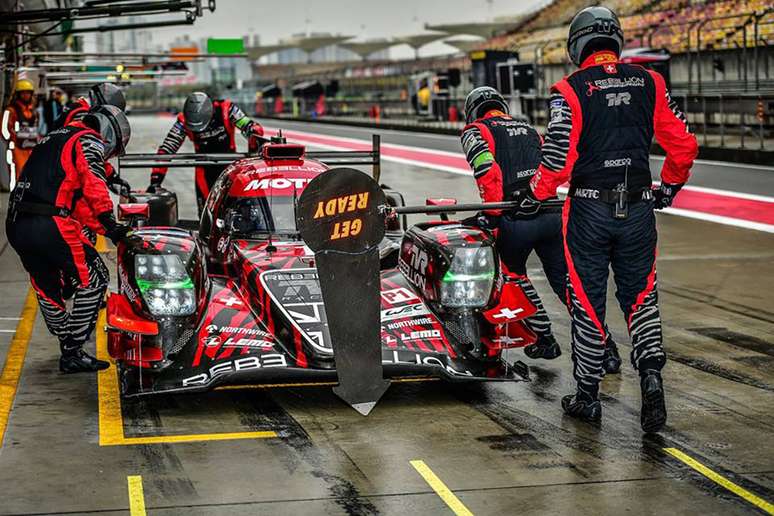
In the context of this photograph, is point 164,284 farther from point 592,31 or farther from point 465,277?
point 592,31

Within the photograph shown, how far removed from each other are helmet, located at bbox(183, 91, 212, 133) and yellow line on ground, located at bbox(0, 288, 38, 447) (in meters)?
2.56

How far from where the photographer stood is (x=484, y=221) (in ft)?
27.0

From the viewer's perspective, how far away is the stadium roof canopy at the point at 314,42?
549 ft

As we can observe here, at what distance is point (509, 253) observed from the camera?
27.7 ft

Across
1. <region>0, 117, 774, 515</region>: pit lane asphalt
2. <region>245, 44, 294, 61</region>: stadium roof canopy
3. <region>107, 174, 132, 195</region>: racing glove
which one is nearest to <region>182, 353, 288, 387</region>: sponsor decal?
<region>0, 117, 774, 515</region>: pit lane asphalt

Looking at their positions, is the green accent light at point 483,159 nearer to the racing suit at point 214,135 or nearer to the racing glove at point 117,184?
the racing glove at point 117,184

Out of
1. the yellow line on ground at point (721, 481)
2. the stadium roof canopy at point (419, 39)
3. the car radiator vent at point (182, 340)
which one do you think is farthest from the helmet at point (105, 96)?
the stadium roof canopy at point (419, 39)

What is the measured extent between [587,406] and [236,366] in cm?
196

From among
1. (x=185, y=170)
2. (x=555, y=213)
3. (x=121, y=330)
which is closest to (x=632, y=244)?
(x=555, y=213)

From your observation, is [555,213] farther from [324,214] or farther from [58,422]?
[58,422]

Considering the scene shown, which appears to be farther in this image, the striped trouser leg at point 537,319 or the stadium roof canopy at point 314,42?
the stadium roof canopy at point 314,42

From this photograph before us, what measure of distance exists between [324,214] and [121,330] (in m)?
1.39

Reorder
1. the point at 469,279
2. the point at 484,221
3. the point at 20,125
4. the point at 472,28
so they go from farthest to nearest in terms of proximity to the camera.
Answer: the point at 472,28, the point at 20,125, the point at 484,221, the point at 469,279

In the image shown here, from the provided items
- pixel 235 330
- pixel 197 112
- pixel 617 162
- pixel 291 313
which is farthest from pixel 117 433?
pixel 197 112
